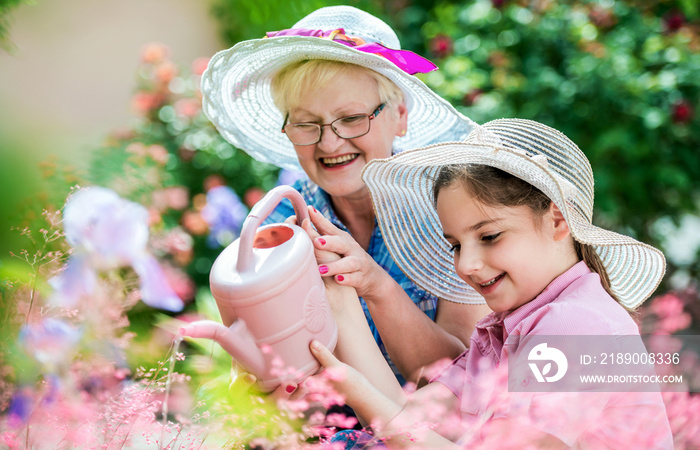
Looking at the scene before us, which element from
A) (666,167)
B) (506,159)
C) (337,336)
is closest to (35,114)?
(337,336)

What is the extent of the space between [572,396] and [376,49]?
108 cm

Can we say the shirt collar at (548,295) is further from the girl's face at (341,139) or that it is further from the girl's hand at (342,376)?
the girl's face at (341,139)

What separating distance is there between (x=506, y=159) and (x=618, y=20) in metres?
3.52

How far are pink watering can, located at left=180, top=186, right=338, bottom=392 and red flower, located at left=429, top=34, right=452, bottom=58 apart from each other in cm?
319

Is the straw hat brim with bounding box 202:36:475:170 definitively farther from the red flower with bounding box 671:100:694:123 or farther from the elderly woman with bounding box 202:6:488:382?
the red flower with bounding box 671:100:694:123

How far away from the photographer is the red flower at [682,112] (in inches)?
149

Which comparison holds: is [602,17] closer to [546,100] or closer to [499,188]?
[546,100]

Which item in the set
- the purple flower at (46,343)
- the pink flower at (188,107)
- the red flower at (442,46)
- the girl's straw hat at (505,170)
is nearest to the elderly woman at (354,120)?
the girl's straw hat at (505,170)

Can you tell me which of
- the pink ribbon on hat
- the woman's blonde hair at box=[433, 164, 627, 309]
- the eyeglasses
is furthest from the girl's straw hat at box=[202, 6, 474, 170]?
the woman's blonde hair at box=[433, 164, 627, 309]

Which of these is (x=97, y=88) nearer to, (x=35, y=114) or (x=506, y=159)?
(x=35, y=114)

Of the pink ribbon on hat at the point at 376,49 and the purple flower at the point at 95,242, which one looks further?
the pink ribbon on hat at the point at 376,49

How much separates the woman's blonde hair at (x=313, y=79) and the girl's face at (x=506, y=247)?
22.3 inches

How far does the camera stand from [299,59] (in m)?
1.91

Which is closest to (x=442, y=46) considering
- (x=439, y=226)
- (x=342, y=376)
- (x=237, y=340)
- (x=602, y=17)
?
(x=602, y=17)
